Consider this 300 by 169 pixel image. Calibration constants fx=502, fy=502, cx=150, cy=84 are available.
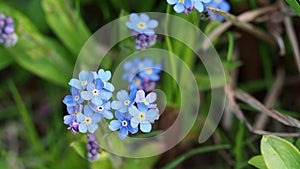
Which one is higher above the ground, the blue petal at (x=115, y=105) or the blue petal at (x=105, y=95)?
the blue petal at (x=105, y=95)

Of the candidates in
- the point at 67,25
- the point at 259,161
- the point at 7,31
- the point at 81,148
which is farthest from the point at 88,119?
the point at 67,25

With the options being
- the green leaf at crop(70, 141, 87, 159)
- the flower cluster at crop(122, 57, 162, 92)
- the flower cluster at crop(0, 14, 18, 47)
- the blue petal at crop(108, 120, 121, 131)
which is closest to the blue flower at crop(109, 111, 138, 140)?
the blue petal at crop(108, 120, 121, 131)

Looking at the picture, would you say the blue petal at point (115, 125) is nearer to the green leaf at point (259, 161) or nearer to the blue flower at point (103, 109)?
the blue flower at point (103, 109)

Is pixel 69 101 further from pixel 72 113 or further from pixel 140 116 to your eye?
pixel 140 116

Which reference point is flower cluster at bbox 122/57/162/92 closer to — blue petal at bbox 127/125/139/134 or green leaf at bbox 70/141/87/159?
green leaf at bbox 70/141/87/159

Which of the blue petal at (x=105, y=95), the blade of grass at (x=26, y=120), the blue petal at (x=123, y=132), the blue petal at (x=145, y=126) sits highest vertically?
the blue petal at (x=105, y=95)

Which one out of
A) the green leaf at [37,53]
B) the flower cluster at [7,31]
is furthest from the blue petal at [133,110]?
the green leaf at [37,53]

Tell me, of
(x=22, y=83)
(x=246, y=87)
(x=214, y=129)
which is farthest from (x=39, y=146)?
(x=246, y=87)

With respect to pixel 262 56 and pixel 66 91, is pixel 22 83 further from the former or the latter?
pixel 262 56
